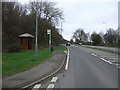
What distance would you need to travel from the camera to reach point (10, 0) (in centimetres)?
4338

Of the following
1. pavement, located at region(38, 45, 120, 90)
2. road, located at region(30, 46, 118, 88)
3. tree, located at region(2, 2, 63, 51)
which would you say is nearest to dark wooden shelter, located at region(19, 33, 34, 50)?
tree, located at region(2, 2, 63, 51)

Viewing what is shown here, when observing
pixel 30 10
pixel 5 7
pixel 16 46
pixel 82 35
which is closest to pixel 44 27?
pixel 30 10

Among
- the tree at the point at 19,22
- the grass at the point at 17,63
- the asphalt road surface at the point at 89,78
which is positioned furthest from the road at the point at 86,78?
the tree at the point at 19,22

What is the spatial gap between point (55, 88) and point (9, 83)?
185cm

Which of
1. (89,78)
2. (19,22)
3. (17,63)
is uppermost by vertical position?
(19,22)

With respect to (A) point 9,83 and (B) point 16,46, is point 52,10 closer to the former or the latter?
(B) point 16,46

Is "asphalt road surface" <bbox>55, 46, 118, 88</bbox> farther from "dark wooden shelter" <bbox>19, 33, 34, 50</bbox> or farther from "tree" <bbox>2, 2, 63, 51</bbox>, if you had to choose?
"dark wooden shelter" <bbox>19, 33, 34, 50</bbox>

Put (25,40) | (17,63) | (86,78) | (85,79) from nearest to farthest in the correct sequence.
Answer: (85,79) → (86,78) → (17,63) → (25,40)

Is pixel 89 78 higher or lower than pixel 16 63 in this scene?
lower

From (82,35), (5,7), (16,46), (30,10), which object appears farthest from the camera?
(82,35)

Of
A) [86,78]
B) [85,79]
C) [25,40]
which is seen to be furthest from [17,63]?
[25,40]

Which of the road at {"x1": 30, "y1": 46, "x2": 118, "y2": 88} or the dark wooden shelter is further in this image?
the dark wooden shelter

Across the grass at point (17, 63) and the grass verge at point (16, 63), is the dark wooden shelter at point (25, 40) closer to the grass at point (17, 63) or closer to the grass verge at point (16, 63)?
the grass at point (17, 63)

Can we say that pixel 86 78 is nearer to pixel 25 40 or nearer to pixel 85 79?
pixel 85 79
